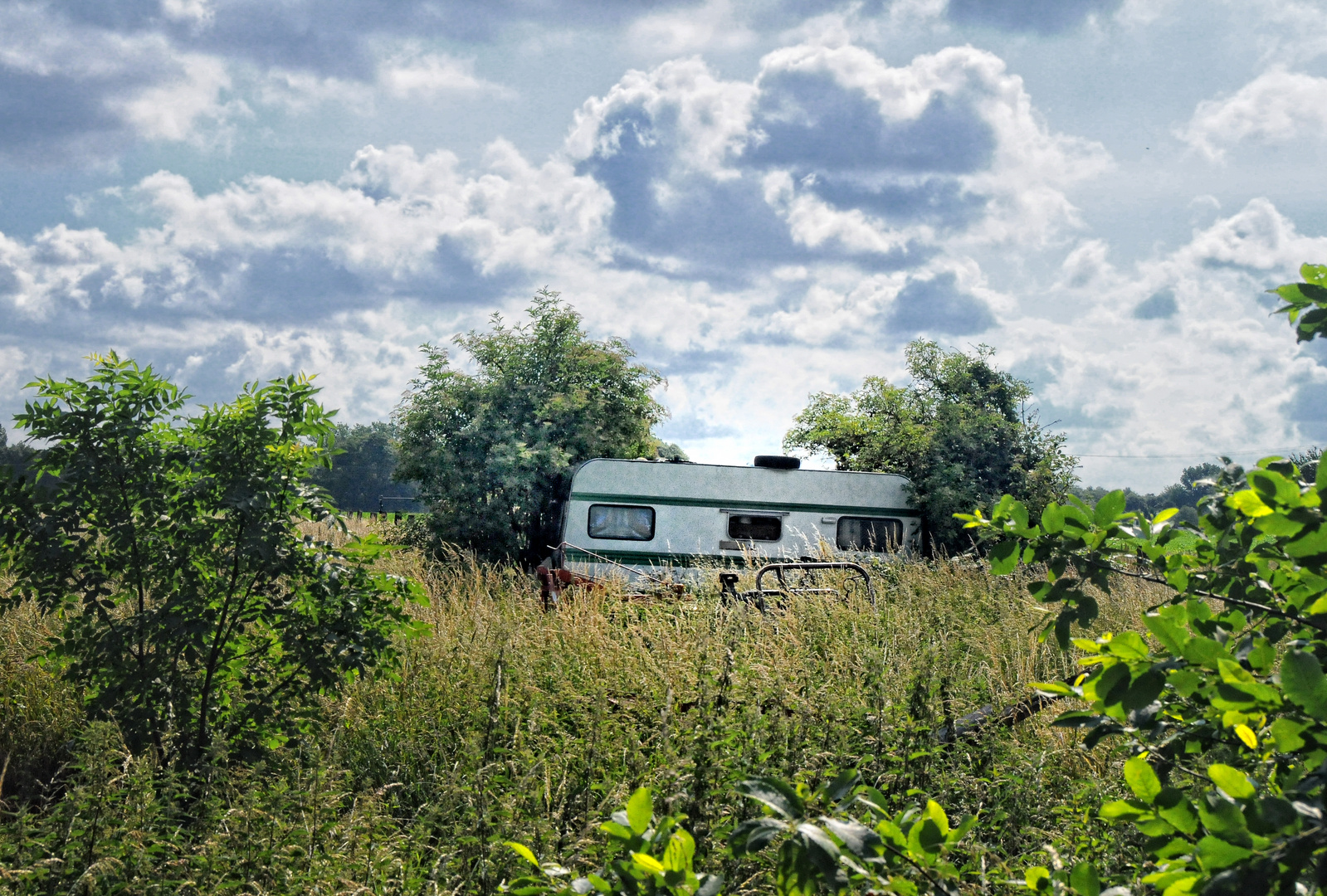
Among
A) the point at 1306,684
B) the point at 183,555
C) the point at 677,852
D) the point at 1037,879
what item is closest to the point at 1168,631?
the point at 1306,684

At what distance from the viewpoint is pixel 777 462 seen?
1469 centimetres

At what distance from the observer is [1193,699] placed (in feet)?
6.88

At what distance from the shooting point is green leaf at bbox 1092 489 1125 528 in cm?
224

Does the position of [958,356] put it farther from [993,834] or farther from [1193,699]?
[1193,699]

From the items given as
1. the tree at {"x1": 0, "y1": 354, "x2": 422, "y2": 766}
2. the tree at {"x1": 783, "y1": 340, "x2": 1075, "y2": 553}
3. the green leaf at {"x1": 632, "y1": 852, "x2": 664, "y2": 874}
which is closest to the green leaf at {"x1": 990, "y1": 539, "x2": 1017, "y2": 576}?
the green leaf at {"x1": 632, "y1": 852, "x2": 664, "y2": 874}

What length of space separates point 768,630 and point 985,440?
10.4 metres

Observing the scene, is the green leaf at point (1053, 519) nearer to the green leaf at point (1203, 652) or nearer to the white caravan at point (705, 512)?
the green leaf at point (1203, 652)

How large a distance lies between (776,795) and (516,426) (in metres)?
18.0

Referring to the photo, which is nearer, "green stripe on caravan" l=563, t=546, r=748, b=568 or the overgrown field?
the overgrown field

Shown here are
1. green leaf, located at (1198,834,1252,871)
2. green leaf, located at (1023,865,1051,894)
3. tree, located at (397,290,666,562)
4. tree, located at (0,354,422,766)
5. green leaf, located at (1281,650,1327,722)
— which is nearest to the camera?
green leaf, located at (1198,834,1252,871)

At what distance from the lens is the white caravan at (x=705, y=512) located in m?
14.1

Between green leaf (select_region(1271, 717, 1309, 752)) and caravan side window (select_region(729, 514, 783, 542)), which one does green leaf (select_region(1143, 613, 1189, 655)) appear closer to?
green leaf (select_region(1271, 717, 1309, 752))

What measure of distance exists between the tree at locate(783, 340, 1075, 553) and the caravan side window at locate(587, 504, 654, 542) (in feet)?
15.2

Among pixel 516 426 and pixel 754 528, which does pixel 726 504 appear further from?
pixel 516 426
